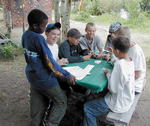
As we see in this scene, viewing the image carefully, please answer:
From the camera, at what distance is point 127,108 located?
269 cm

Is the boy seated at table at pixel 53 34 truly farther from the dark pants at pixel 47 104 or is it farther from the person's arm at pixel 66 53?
the dark pants at pixel 47 104

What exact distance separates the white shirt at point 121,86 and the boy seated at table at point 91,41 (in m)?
1.07

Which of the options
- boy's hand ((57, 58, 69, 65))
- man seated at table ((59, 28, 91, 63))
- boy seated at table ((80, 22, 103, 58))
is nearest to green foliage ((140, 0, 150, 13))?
boy seated at table ((80, 22, 103, 58))

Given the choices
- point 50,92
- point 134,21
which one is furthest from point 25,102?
point 134,21

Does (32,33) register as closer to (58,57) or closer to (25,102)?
(58,57)

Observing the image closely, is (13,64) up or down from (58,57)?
down

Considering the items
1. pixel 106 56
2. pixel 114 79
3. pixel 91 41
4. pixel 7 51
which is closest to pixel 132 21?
pixel 7 51

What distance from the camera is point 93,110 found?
2.78m

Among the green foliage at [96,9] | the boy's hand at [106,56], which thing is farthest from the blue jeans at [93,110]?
the green foliage at [96,9]

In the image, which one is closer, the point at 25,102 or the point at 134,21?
the point at 25,102

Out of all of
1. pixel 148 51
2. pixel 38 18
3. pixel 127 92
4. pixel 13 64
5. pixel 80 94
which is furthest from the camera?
pixel 148 51

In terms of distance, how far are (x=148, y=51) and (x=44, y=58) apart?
668 cm

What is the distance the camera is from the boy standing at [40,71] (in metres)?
2.39

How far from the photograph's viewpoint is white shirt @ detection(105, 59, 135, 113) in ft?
8.32
